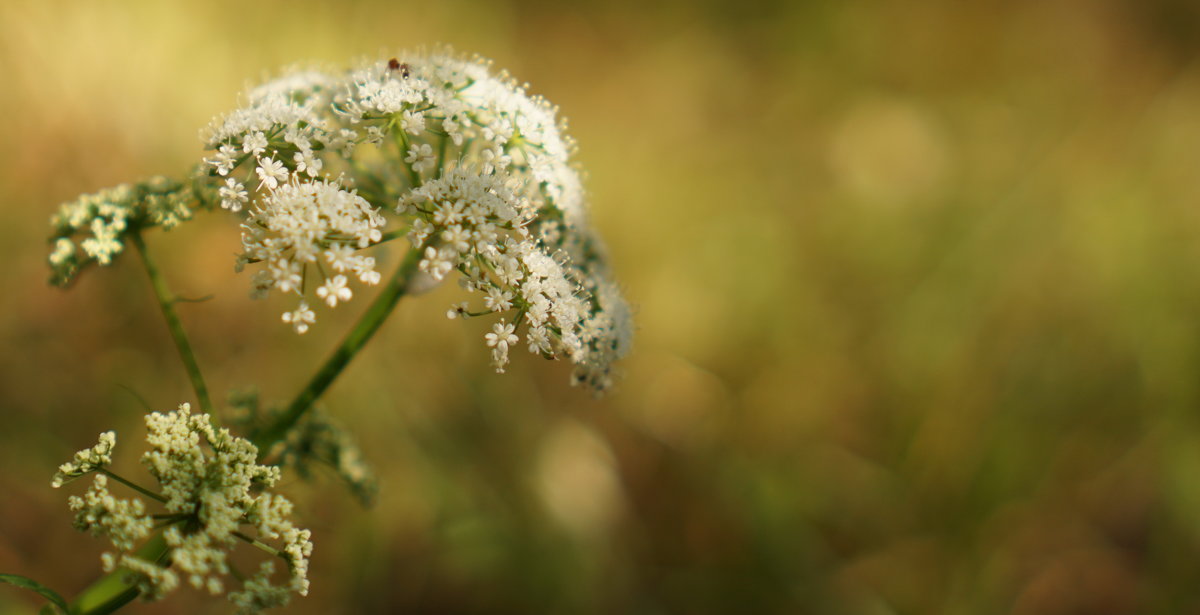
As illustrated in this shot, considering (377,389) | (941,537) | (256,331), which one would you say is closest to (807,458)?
(941,537)

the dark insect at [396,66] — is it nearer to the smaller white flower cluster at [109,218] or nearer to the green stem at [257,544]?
the smaller white flower cluster at [109,218]

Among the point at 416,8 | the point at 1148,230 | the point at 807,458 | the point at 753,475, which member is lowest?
the point at 753,475

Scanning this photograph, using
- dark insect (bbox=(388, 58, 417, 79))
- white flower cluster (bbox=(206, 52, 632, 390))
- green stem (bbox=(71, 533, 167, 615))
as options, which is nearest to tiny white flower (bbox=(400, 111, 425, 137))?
white flower cluster (bbox=(206, 52, 632, 390))

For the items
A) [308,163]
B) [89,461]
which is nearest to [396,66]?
[308,163]

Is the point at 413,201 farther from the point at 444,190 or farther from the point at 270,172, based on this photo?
the point at 270,172

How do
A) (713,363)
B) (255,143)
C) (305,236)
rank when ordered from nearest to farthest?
(305,236), (255,143), (713,363)

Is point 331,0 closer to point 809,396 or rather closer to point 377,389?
point 377,389

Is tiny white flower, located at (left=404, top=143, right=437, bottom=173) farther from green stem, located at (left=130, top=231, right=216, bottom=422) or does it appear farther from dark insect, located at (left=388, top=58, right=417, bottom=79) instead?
green stem, located at (left=130, top=231, right=216, bottom=422)

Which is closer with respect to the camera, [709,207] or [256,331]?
[256,331]
